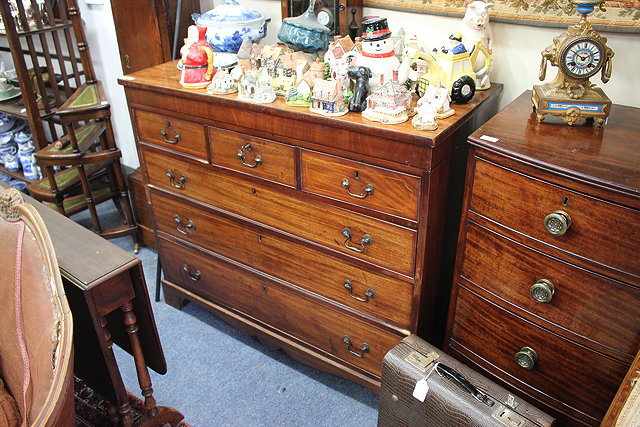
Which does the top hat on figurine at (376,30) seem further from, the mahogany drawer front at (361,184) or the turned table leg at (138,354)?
the turned table leg at (138,354)

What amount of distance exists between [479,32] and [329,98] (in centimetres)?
51

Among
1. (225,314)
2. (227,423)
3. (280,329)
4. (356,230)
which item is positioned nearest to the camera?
(356,230)

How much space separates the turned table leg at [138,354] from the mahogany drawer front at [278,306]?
511 millimetres

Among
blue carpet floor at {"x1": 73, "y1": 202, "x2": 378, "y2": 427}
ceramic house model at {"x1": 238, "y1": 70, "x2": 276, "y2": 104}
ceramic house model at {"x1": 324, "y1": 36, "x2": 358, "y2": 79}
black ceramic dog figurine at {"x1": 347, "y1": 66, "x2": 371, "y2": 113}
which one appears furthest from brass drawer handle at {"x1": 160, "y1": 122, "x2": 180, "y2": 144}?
blue carpet floor at {"x1": 73, "y1": 202, "x2": 378, "y2": 427}

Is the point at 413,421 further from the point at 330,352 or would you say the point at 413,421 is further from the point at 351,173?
the point at 351,173

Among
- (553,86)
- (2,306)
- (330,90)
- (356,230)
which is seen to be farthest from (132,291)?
(553,86)

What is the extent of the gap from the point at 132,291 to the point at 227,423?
71 cm

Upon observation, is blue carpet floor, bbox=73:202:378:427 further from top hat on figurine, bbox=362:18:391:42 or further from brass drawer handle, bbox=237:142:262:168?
top hat on figurine, bbox=362:18:391:42

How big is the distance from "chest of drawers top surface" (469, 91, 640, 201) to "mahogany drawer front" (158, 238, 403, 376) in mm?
734

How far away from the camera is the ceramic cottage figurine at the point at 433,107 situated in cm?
140

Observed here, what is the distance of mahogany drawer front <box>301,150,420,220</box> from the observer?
1459mm

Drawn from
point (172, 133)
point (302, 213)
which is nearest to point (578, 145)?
point (302, 213)

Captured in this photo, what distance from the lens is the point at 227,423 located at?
1.90 meters

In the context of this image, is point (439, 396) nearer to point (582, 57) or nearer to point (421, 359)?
point (421, 359)
